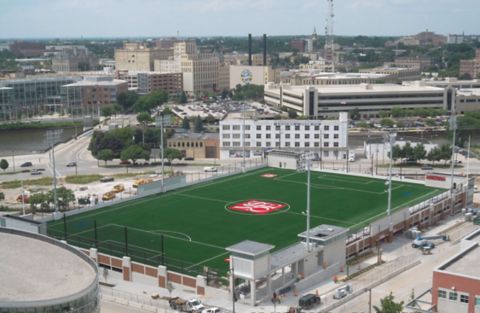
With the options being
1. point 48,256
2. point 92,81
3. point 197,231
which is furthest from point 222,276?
point 92,81

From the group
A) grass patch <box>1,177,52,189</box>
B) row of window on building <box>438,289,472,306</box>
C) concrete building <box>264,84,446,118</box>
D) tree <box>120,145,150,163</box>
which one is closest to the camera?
row of window on building <box>438,289,472,306</box>

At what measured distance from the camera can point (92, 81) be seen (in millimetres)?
111125

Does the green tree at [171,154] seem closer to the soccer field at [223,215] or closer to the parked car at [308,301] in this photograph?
the soccer field at [223,215]

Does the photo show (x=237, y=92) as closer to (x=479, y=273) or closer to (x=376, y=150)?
(x=376, y=150)

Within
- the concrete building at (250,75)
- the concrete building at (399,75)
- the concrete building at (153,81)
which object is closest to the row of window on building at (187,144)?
the concrete building at (153,81)

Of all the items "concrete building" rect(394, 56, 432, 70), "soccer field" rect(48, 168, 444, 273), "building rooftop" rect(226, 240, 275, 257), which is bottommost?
"soccer field" rect(48, 168, 444, 273)

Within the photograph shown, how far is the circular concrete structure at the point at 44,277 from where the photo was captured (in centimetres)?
1741

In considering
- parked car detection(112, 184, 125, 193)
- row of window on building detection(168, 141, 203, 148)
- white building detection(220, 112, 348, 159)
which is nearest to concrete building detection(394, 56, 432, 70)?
white building detection(220, 112, 348, 159)

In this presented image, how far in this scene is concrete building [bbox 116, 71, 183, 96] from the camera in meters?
120

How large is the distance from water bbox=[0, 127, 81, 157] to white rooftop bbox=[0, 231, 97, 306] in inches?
1825

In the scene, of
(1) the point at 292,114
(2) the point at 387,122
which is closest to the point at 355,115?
(2) the point at 387,122

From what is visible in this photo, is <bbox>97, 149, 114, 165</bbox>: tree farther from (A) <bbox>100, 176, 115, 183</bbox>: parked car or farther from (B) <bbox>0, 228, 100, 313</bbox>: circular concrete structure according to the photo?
(B) <bbox>0, 228, 100, 313</bbox>: circular concrete structure

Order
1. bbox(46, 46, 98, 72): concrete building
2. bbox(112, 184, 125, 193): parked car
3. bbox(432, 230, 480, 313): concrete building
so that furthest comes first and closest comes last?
bbox(46, 46, 98, 72): concrete building
bbox(112, 184, 125, 193): parked car
bbox(432, 230, 480, 313): concrete building

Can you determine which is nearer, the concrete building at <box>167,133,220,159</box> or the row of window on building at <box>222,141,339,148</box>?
the row of window on building at <box>222,141,339,148</box>
